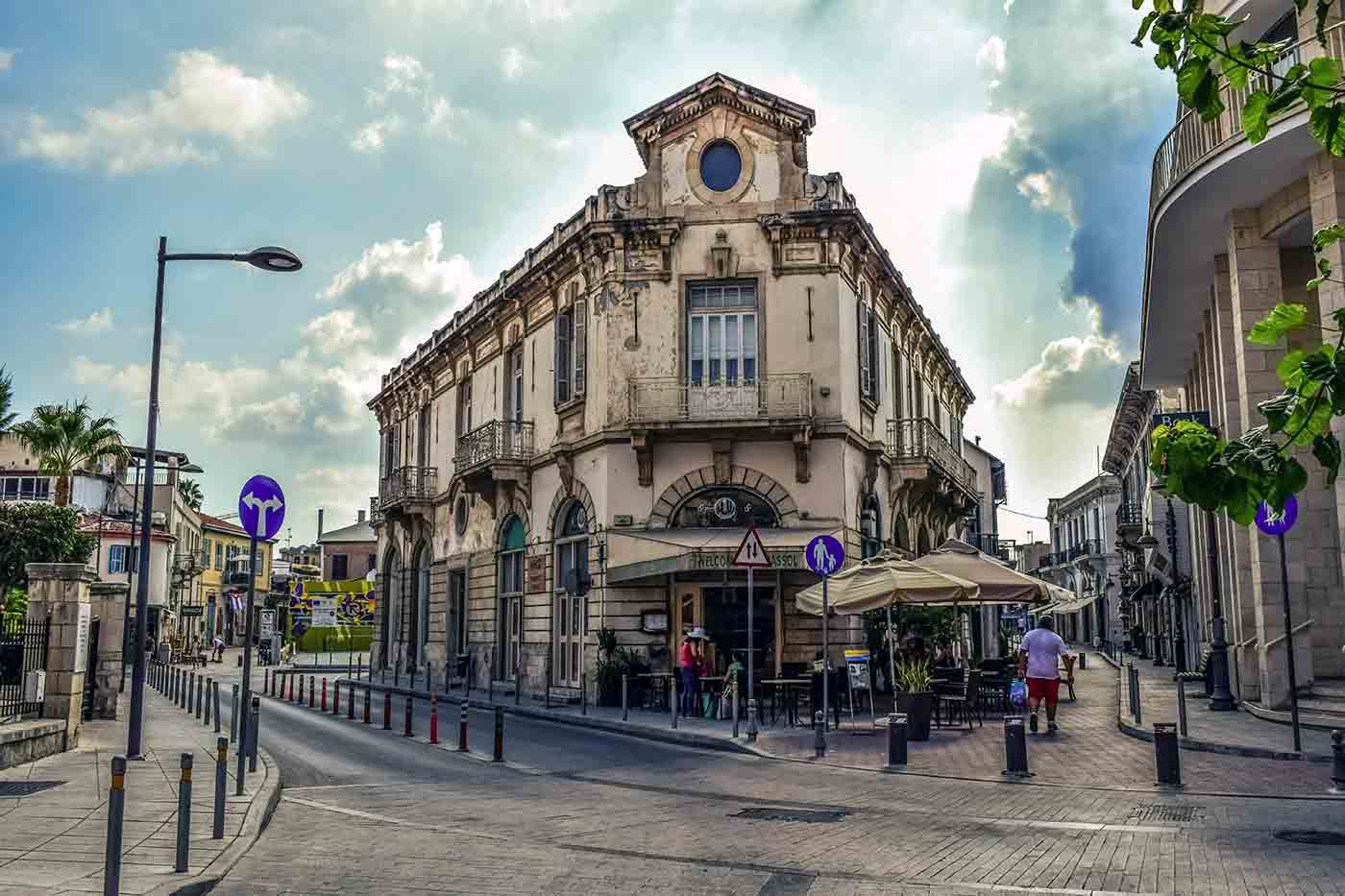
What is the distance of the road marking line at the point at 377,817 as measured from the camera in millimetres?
9531

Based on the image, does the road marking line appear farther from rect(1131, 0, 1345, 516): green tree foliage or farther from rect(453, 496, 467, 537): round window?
rect(453, 496, 467, 537): round window

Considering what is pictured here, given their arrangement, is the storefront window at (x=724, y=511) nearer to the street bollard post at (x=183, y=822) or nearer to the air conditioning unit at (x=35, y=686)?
the air conditioning unit at (x=35, y=686)

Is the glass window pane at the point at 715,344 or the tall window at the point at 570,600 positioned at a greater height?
the glass window pane at the point at 715,344

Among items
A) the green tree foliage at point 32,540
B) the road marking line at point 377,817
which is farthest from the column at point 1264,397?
the green tree foliage at point 32,540

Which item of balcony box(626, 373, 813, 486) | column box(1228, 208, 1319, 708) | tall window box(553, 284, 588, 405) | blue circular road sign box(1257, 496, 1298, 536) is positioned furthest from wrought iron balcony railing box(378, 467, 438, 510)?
blue circular road sign box(1257, 496, 1298, 536)

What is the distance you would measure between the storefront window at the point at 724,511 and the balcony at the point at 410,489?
14.6 metres

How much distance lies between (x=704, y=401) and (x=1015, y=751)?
1242cm

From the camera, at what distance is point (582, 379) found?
2583 centimetres

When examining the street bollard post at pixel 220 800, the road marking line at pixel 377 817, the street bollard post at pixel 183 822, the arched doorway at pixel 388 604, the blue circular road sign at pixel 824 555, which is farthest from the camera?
the arched doorway at pixel 388 604

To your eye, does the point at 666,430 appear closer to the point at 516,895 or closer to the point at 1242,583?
the point at 1242,583

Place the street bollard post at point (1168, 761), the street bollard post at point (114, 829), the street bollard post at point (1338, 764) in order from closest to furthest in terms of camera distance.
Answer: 1. the street bollard post at point (114, 829)
2. the street bollard post at point (1338, 764)
3. the street bollard post at point (1168, 761)

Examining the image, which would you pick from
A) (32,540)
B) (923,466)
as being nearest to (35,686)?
(923,466)

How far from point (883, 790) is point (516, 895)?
5.72 metres

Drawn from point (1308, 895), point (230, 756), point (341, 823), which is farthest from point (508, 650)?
point (1308, 895)
